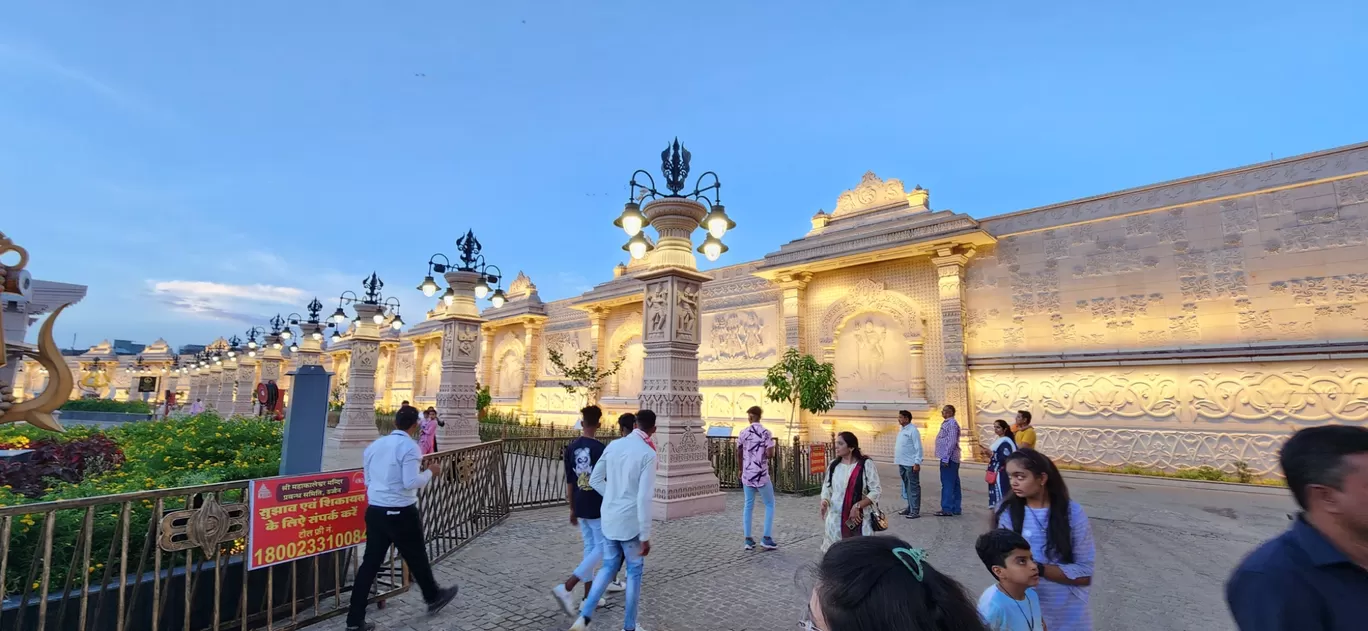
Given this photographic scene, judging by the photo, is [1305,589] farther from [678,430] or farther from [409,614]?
[678,430]

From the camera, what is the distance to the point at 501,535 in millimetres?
6898

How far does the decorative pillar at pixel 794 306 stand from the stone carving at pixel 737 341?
36.3 inches

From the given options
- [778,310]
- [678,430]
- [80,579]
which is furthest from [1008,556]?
[778,310]

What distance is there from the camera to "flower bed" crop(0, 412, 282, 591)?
11.0ft

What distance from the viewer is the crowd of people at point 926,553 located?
41.5 inches

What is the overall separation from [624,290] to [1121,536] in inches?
644

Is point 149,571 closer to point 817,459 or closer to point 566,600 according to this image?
point 566,600

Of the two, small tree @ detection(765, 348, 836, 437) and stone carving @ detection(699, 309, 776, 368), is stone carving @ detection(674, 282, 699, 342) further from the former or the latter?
stone carving @ detection(699, 309, 776, 368)

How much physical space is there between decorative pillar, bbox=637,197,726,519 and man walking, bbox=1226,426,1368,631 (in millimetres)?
6637

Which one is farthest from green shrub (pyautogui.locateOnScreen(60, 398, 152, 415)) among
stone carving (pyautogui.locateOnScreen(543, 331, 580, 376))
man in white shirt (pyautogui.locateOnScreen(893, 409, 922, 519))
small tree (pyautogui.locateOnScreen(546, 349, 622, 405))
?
man in white shirt (pyautogui.locateOnScreen(893, 409, 922, 519))

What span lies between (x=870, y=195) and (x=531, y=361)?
1636 centimetres

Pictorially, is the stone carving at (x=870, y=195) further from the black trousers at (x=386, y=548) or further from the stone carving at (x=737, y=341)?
the black trousers at (x=386, y=548)

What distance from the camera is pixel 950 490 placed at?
8312 mm

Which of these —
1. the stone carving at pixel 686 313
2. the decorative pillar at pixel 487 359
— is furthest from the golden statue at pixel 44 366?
the decorative pillar at pixel 487 359
